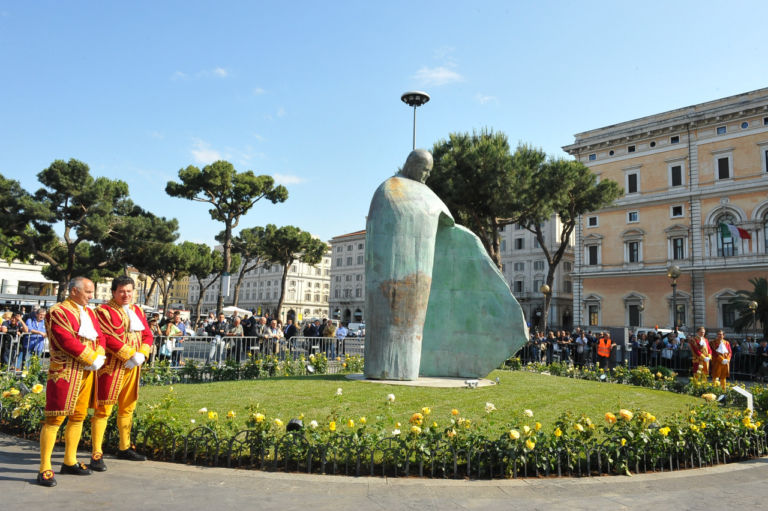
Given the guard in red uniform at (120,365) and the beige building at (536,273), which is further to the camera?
the beige building at (536,273)

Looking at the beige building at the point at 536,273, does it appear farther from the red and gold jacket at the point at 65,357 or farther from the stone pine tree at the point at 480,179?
the red and gold jacket at the point at 65,357

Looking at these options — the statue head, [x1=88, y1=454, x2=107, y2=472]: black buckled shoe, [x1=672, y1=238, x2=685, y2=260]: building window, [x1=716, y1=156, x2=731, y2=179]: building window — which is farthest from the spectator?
[x1=716, y1=156, x2=731, y2=179]: building window

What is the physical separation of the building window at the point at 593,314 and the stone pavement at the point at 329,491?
4654cm

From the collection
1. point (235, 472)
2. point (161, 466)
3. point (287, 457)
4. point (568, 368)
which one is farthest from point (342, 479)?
point (568, 368)

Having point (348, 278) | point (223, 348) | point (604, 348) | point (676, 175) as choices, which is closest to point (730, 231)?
point (676, 175)

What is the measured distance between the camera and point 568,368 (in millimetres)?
15445

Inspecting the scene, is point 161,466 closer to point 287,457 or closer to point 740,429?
point 287,457

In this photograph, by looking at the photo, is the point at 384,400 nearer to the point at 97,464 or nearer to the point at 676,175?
the point at 97,464

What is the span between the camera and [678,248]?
44844 millimetres

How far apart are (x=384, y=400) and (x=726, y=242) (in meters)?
43.4

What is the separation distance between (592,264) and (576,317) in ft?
17.2

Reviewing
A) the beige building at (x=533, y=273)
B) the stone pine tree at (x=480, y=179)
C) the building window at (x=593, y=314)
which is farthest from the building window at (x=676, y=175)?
the stone pine tree at (x=480, y=179)

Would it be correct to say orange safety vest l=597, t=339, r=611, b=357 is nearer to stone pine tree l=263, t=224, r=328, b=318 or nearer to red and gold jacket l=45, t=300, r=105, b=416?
red and gold jacket l=45, t=300, r=105, b=416

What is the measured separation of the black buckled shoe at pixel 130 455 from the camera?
220 inches
